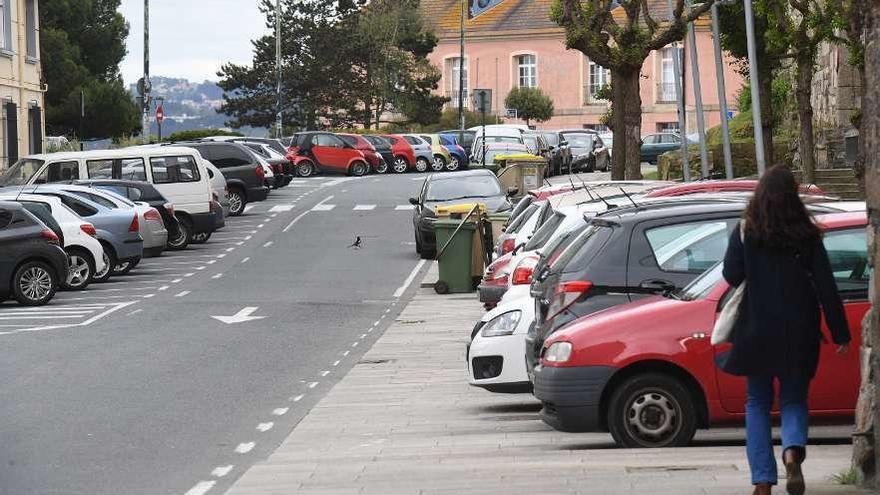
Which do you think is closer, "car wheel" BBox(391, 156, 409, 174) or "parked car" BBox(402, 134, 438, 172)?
"car wheel" BBox(391, 156, 409, 174)

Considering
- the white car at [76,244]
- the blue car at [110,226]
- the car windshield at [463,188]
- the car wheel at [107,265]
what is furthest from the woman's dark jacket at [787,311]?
Result: the car windshield at [463,188]

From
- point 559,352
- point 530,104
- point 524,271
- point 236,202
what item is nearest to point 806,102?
point 524,271

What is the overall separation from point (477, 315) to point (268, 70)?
77.9 meters

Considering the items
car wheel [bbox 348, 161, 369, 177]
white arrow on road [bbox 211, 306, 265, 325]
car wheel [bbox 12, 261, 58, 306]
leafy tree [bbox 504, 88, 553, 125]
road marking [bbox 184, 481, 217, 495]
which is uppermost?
leafy tree [bbox 504, 88, 553, 125]

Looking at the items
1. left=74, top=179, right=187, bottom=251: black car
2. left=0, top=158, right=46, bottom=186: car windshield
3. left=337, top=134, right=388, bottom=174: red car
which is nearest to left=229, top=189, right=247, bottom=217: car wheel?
left=74, top=179, right=187, bottom=251: black car

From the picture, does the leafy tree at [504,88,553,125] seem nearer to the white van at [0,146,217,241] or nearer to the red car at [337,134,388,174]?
the red car at [337,134,388,174]

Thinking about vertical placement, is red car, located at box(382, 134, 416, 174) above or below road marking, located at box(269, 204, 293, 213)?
above

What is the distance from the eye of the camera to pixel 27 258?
25.1 m

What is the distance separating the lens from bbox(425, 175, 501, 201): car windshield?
107ft

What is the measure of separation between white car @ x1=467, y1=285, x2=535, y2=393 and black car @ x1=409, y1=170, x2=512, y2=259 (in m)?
18.2

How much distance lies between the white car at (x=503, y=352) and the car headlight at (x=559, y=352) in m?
2.27

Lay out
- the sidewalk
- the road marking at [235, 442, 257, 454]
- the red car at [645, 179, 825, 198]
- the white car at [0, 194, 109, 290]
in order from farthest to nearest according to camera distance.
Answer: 1. the white car at [0, 194, 109, 290]
2. the red car at [645, 179, 825, 198]
3. the road marking at [235, 442, 257, 454]
4. the sidewalk

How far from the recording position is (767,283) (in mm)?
8352

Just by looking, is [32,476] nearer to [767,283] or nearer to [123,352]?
[767,283]
